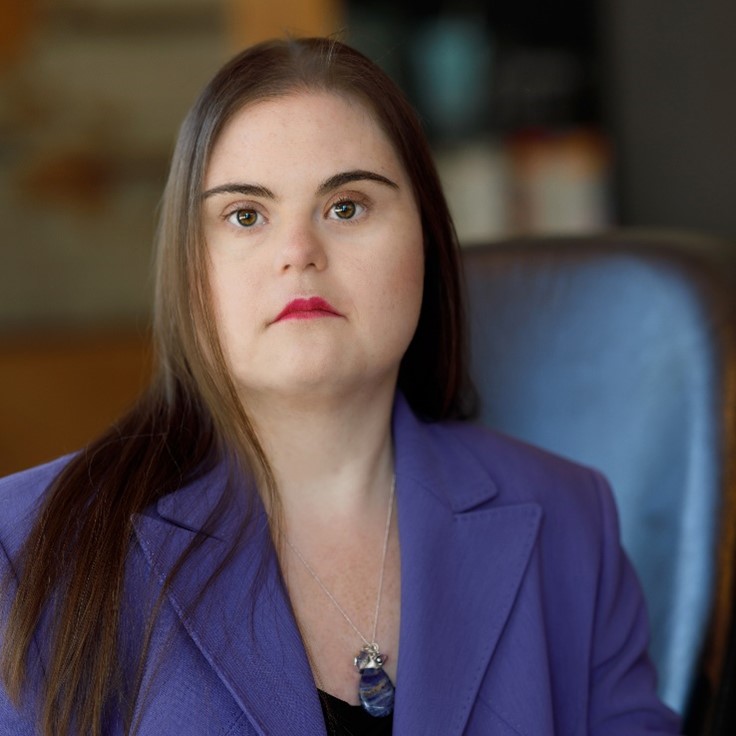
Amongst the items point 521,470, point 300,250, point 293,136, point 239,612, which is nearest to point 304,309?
point 300,250

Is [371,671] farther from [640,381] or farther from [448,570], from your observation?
[640,381]

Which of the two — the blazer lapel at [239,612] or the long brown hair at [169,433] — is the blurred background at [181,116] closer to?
the long brown hair at [169,433]

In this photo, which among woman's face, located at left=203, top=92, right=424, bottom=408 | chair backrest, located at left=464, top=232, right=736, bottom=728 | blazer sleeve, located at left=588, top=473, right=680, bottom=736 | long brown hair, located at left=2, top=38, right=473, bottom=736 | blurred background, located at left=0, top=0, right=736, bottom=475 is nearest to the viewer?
long brown hair, located at left=2, top=38, right=473, bottom=736

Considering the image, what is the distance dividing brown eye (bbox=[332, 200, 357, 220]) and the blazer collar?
0.31m

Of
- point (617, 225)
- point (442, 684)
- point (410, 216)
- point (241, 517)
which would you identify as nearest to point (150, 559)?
point (241, 517)

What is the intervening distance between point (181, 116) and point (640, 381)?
198 cm

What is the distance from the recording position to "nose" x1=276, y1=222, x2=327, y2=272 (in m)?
1.19

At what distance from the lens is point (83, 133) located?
3295 mm

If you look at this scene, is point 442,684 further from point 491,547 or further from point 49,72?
point 49,72

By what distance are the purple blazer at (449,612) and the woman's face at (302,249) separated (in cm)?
18

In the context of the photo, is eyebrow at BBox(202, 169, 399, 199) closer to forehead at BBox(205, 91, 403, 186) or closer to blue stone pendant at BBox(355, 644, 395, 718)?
forehead at BBox(205, 91, 403, 186)

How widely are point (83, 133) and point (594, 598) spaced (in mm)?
2348

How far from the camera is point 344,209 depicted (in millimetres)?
1260

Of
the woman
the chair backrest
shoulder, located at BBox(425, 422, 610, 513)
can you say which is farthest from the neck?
the chair backrest
